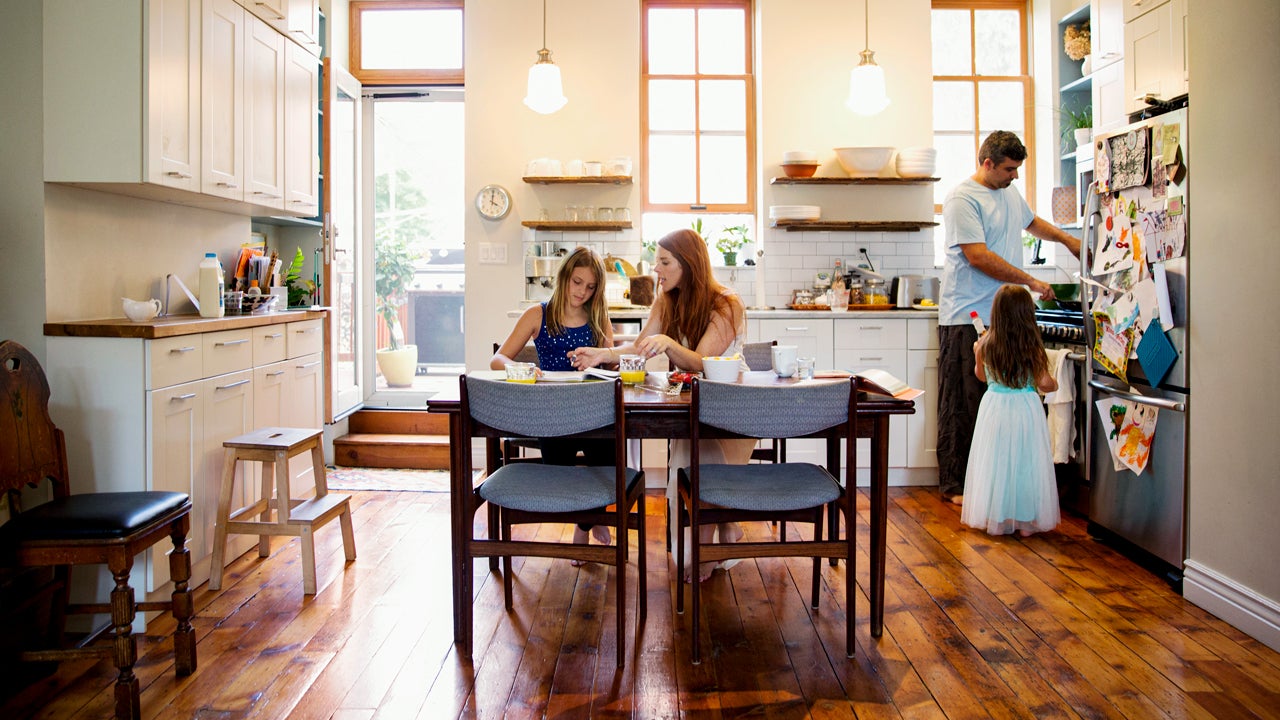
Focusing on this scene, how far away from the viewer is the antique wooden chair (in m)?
2.25

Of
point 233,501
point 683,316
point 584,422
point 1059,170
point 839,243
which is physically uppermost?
point 1059,170

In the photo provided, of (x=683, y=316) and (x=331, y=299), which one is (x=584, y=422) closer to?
(x=683, y=316)

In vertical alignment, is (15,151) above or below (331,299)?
above

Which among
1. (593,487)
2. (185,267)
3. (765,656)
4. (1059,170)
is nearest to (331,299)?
(185,267)

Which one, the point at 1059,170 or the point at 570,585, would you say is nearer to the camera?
the point at 570,585

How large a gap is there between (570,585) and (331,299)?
113 inches

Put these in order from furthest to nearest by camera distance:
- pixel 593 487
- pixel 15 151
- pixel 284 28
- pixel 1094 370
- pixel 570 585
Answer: pixel 284 28 → pixel 1094 370 → pixel 570 585 → pixel 15 151 → pixel 593 487

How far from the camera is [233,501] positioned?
356 centimetres

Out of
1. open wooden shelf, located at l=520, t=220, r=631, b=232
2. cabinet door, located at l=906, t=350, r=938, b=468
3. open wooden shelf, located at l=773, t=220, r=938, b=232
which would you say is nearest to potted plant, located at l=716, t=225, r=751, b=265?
open wooden shelf, located at l=773, t=220, r=938, b=232

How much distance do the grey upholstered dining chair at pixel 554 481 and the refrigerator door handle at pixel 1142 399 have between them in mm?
1968

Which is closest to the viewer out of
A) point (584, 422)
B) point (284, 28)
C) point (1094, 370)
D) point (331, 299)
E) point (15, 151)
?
point (584, 422)

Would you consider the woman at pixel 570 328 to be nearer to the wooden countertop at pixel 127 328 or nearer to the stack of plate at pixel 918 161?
the wooden countertop at pixel 127 328

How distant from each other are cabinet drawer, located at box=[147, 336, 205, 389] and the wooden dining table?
0.97 m

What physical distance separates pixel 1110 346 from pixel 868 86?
1.99m
